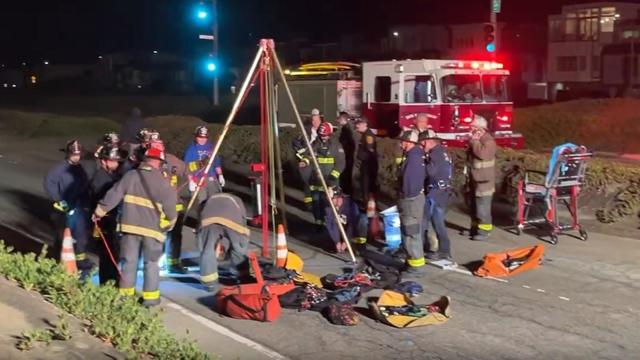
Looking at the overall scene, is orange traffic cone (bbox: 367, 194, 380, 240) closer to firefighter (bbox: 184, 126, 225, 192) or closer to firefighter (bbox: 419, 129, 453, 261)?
firefighter (bbox: 419, 129, 453, 261)

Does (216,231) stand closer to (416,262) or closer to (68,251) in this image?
(68,251)

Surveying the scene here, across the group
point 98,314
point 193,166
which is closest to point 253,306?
point 98,314

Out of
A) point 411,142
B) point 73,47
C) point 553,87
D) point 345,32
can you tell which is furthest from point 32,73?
point 411,142

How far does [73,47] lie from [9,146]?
77119 mm

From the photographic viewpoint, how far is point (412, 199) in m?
9.30

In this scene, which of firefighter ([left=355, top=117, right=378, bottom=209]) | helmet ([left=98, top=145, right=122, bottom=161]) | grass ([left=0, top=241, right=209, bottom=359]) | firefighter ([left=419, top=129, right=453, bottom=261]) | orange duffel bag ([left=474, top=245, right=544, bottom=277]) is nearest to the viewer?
grass ([left=0, top=241, right=209, bottom=359])

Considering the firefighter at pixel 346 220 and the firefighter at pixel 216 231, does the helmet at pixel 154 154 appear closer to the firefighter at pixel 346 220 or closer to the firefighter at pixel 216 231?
the firefighter at pixel 216 231

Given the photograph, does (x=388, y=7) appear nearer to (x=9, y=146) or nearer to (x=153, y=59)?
(x=153, y=59)

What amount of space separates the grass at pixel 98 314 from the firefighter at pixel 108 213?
142 centimetres

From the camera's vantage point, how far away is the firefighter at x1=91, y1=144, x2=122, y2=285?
8656mm

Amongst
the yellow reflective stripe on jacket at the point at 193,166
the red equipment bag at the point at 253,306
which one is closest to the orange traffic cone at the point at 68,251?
the red equipment bag at the point at 253,306

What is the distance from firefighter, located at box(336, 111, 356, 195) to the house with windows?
3940cm

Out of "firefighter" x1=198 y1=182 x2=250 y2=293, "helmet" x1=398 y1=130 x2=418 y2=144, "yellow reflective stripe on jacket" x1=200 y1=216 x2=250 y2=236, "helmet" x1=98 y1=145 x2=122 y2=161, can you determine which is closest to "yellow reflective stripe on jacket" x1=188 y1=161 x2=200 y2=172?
"helmet" x1=98 y1=145 x2=122 y2=161

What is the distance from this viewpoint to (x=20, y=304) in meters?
6.17
